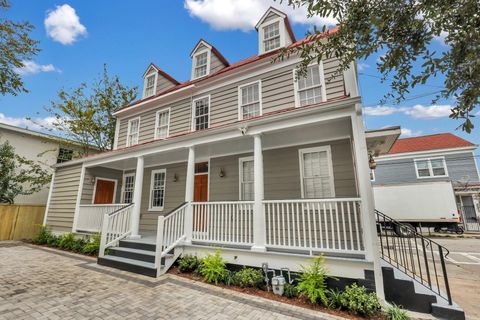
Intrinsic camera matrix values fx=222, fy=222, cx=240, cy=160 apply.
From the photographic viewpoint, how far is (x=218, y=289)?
4980mm

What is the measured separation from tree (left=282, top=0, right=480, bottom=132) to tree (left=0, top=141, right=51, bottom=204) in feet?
54.8

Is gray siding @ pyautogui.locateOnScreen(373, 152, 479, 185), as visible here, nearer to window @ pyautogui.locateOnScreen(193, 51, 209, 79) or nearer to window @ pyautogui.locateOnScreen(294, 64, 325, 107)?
window @ pyautogui.locateOnScreen(294, 64, 325, 107)

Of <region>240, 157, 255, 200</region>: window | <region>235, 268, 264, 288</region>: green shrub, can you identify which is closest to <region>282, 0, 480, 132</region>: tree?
<region>235, 268, 264, 288</region>: green shrub

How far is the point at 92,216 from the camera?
9430mm

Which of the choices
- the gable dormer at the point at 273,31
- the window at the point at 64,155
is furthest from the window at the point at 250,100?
the window at the point at 64,155

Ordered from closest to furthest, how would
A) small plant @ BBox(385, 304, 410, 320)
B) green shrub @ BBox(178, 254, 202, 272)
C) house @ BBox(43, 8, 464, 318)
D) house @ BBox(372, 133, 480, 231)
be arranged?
small plant @ BBox(385, 304, 410, 320)
house @ BBox(43, 8, 464, 318)
green shrub @ BBox(178, 254, 202, 272)
house @ BBox(372, 133, 480, 231)

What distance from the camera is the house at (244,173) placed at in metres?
4.94

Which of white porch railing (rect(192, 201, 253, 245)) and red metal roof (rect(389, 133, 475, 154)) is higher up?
red metal roof (rect(389, 133, 475, 154))

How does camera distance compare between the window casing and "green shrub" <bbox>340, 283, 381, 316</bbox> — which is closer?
"green shrub" <bbox>340, 283, 381, 316</bbox>

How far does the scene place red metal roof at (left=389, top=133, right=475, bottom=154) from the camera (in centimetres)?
1822

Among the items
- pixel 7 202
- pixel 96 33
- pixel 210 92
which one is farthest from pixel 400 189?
pixel 7 202

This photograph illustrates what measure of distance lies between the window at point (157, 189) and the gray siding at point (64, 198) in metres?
3.62

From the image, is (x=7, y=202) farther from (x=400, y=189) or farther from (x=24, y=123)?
(x=400, y=189)

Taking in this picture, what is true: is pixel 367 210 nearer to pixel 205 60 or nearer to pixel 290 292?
pixel 290 292
